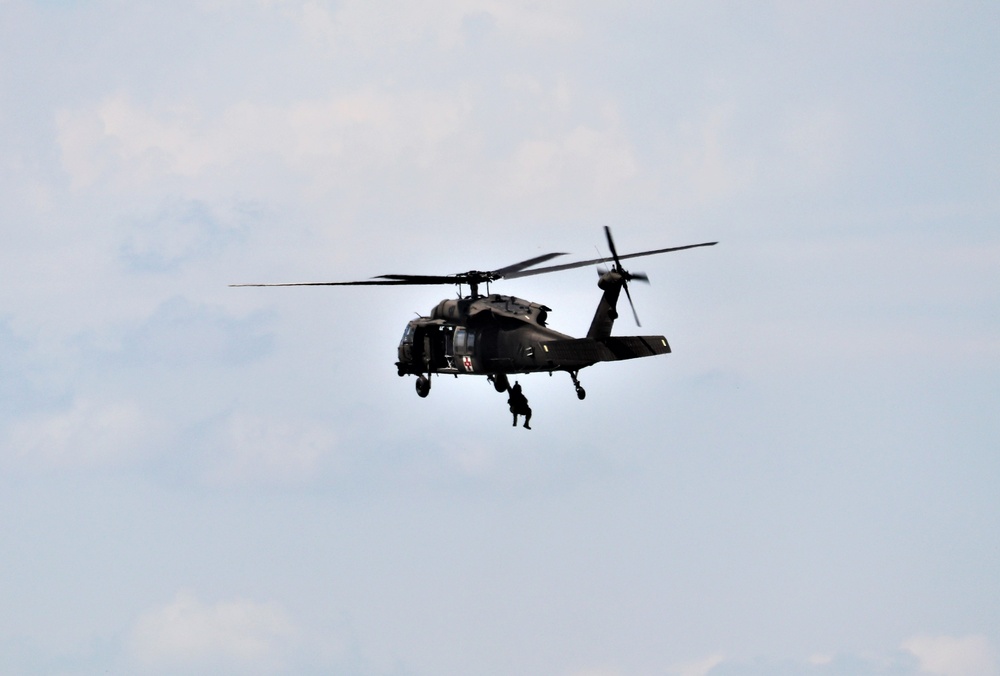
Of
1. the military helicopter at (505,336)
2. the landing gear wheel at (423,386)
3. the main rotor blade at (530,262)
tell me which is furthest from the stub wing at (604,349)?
the landing gear wheel at (423,386)

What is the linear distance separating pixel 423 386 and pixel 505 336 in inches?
334

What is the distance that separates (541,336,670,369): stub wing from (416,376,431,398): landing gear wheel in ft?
39.8

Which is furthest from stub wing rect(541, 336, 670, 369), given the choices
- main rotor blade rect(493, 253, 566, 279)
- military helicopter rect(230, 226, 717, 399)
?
main rotor blade rect(493, 253, 566, 279)

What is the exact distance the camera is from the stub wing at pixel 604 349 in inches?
3346

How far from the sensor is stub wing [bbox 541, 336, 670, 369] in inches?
3346

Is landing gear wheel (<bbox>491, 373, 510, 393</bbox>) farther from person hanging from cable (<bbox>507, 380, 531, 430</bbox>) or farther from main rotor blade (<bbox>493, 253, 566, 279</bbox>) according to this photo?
main rotor blade (<bbox>493, 253, 566, 279</bbox>)

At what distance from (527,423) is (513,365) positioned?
5.71 metres

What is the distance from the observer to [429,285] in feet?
308

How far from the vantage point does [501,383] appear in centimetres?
9350

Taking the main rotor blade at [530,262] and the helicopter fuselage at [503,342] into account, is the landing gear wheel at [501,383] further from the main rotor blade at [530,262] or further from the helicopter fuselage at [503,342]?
the main rotor blade at [530,262]

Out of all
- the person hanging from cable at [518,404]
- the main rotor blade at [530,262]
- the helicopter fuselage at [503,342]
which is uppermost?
the main rotor blade at [530,262]

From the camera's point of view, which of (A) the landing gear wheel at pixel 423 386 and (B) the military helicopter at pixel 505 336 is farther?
(A) the landing gear wheel at pixel 423 386

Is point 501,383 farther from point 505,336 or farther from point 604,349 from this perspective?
point 604,349

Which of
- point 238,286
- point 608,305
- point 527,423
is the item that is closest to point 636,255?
point 608,305
